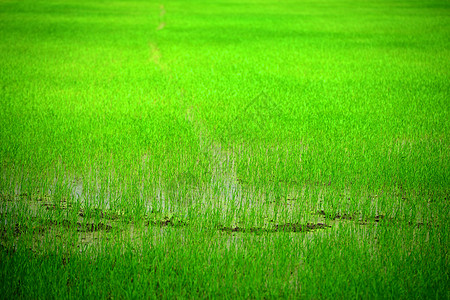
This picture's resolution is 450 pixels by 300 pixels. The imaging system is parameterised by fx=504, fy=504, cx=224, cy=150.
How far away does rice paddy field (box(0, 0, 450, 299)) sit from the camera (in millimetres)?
3838

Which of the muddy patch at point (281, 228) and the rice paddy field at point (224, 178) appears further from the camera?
the muddy patch at point (281, 228)

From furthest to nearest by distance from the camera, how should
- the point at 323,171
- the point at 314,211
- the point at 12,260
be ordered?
the point at 323,171, the point at 314,211, the point at 12,260

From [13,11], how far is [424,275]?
1077 inches

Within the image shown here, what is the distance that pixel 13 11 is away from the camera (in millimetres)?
26594

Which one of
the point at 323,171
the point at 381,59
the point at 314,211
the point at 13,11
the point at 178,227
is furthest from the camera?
the point at 13,11

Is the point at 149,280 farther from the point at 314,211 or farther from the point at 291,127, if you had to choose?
the point at 291,127

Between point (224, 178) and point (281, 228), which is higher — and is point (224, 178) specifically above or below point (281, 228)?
above

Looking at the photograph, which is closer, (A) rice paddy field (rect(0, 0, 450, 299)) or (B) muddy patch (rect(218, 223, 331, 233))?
(A) rice paddy field (rect(0, 0, 450, 299))


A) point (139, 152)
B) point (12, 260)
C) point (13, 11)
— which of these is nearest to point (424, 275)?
point (12, 260)

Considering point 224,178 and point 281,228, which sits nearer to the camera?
point 281,228

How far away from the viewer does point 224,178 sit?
596 centimetres

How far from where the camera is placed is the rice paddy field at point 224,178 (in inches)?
151

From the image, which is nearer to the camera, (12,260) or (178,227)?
(12,260)

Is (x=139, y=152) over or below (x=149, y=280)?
over
